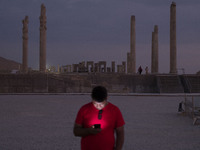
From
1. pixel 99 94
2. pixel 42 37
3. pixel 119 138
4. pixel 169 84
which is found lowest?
pixel 119 138

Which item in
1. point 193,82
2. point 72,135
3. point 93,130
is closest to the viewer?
point 93,130

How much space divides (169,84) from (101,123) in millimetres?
31719

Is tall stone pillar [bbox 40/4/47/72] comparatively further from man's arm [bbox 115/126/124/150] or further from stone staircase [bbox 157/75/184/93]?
man's arm [bbox 115/126/124/150]

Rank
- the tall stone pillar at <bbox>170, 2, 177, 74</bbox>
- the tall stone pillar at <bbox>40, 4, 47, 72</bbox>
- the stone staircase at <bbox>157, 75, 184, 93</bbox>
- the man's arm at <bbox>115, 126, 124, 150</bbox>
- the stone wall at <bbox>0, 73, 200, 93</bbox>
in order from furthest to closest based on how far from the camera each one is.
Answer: the tall stone pillar at <bbox>40, 4, 47, 72</bbox> → the tall stone pillar at <bbox>170, 2, 177, 74</bbox> → the stone wall at <bbox>0, 73, 200, 93</bbox> → the stone staircase at <bbox>157, 75, 184, 93</bbox> → the man's arm at <bbox>115, 126, 124, 150</bbox>

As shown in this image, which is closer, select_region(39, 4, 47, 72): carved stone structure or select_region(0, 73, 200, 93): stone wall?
select_region(0, 73, 200, 93): stone wall

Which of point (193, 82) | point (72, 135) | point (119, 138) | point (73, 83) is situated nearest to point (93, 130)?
point (119, 138)

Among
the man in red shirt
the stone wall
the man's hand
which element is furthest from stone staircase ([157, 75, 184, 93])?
the man's hand

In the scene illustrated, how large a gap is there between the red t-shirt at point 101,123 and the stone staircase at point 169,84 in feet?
98.6

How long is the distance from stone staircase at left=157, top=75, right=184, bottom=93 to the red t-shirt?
30056 millimetres

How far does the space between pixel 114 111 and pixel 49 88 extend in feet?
106

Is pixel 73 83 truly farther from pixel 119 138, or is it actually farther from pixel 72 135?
pixel 119 138

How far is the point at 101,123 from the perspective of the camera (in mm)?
3197

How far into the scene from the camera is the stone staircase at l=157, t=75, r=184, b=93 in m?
32.9

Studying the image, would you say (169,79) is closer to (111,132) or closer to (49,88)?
(49,88)
